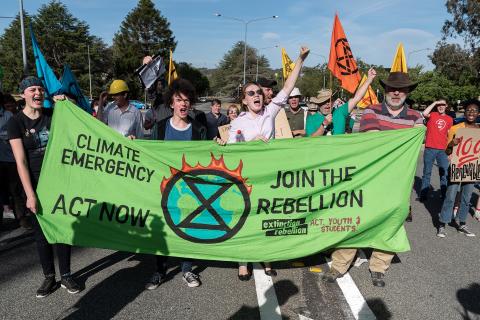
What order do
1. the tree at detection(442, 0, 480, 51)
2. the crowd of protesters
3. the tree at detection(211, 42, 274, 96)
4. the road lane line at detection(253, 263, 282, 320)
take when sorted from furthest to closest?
the tree at detection(211, 42, 274, 96), the tree at detection(442, 0, 480, 51), the crowd of protesters, the road lane line at detection(253, 263, 282, 320)

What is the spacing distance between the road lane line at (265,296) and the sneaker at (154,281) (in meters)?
0.93

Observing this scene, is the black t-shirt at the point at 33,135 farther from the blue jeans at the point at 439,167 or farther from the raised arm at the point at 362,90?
→ the blue jeans at the point at 439,167

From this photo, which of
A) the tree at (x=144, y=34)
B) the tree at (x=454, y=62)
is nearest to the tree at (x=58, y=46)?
the tree at (x=144, y=34)

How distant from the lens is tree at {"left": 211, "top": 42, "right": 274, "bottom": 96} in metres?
100

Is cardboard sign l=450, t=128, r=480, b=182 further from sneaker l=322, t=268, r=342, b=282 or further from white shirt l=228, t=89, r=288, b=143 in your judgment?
white shirt l=228, t=89, r=288, b=143

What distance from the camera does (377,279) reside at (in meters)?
3.81

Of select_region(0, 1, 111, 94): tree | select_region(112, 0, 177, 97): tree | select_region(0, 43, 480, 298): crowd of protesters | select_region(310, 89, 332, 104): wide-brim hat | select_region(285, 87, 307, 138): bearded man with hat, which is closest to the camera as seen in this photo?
select_region(0, 43, 480, 298): crowd of protesters

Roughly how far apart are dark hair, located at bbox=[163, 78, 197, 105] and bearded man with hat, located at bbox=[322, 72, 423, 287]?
71.2 inches

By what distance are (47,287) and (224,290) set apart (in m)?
1.60

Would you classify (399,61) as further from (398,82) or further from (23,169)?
(23,169)

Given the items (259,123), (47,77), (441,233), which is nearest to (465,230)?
(441,233)

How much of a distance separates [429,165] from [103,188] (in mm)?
6374

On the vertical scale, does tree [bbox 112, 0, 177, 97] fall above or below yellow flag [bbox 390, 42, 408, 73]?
above

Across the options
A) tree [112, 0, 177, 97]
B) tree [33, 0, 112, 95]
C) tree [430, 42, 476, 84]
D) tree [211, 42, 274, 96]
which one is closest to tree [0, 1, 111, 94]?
tree [33, 0, 112, 95]
